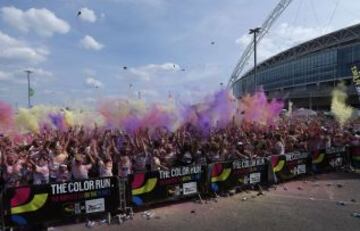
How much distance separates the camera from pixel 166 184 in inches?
403

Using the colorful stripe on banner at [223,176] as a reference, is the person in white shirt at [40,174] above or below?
above

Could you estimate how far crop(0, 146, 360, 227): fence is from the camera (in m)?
8.21

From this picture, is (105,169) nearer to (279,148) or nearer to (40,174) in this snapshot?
(40,174)

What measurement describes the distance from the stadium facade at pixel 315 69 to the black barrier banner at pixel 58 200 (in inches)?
2377

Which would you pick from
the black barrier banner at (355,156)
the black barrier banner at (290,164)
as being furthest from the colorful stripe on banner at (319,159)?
the black barrier banner at (355,156)

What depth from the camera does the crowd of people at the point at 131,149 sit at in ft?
31.4

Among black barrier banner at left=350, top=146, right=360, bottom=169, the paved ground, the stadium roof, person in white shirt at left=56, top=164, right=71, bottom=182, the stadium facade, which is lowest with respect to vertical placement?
the paved ground

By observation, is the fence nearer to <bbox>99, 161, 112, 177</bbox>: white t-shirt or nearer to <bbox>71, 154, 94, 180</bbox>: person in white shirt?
<bbox>99, 161, 112, 177</bbox>: white t-shirt

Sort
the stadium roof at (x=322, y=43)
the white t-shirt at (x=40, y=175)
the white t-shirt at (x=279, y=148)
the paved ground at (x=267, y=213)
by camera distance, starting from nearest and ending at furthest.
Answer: the paved ground at (x=267, y=213) → the white t-shirt at (x=40, y=175) → the white t-shirt at (x=279, y=148) → the stadium roof at (x=322, y=43)

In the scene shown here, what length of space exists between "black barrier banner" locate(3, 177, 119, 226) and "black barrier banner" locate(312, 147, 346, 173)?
8153mm

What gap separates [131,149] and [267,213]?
418 centimetres

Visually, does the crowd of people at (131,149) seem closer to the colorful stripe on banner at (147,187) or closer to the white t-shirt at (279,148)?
the white t-shirt at (279,148)

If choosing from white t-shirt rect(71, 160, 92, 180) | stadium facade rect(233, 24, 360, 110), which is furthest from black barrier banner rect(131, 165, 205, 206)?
stadium facade rect(233, 24, 360, 110)

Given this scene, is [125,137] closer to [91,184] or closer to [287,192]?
[91,184]
